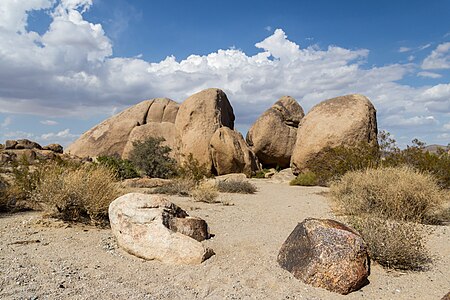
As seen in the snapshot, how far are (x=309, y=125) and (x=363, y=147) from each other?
174 inches

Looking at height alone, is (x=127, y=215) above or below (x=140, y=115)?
below

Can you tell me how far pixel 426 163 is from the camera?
45.3 ft

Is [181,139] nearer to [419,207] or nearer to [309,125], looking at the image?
[309,125]

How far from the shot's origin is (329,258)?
5102 millimetres

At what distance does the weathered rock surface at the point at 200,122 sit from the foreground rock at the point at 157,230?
1551cm

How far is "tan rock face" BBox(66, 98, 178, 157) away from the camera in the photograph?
2719 centimetres

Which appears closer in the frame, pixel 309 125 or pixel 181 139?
pixel 309 125

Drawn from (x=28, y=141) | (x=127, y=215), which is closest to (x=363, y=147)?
(x=127, y=215)

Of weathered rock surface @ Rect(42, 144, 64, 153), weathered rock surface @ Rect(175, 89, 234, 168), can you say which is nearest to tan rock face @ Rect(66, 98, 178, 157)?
weathered rock surface @ Rect(42, 144, 64, 153)

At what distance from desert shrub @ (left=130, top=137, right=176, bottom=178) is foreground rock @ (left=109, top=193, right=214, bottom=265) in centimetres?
1288

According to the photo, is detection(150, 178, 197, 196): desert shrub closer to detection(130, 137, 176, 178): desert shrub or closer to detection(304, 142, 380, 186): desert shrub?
detection(130, 137, 176, 178): desert shrub

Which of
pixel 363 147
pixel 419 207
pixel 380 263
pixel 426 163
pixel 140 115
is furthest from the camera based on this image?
pixel 140 115

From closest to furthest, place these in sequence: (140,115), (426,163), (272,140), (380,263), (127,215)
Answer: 1. (380,263)
2. (127,215)
3. (426,163)
4. (272,140)
5. (140,115)

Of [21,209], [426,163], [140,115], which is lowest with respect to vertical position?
[426,163]
